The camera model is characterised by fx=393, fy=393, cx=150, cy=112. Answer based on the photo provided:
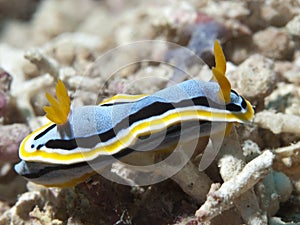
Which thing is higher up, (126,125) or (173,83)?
(126,125)

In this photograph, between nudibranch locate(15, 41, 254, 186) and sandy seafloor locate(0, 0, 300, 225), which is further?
sandy seafloor locate(0, 0, 300, 225)

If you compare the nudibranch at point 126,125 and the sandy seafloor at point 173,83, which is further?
the sandy seafloor at point 173,83

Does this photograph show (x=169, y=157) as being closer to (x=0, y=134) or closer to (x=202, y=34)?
(x=0, y=134)

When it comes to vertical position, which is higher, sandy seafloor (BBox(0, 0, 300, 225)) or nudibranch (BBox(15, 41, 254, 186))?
nudibranch (BBox(15, 41, 254, 186))

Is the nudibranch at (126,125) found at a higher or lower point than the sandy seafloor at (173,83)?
higher

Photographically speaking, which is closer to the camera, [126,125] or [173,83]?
[126,125]
